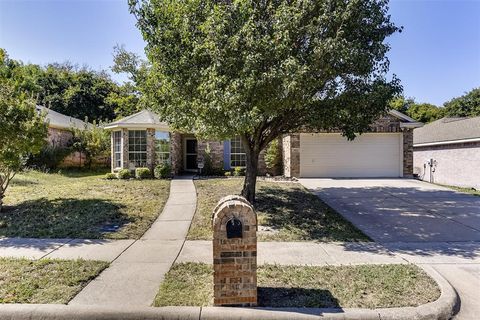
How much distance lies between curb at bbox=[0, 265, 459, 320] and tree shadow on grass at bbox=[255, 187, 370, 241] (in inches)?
130

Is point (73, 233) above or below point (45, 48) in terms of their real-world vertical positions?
below

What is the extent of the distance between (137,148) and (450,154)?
1700 cm

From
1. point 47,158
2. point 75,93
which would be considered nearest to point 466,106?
point 47,158

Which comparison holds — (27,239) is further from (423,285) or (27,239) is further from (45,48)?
(45,48)

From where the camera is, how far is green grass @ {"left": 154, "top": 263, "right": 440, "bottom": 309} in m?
4.14

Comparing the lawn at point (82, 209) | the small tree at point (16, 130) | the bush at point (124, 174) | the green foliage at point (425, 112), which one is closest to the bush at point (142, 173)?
the bush at point (124, 174)

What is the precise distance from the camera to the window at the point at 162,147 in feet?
53.0

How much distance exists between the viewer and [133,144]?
16.0 meters

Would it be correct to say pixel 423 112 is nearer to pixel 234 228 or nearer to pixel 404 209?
pixel 404 209

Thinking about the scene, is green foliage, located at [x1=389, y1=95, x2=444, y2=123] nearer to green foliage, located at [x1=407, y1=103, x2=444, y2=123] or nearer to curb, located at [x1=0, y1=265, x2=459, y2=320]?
green foliage, located at [x1=407, y1=103, x2=444, y2=123]

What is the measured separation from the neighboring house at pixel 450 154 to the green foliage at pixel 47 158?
73.2 ft

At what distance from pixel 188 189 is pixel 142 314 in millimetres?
8859

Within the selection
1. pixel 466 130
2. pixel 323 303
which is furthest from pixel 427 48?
pixel 323 303

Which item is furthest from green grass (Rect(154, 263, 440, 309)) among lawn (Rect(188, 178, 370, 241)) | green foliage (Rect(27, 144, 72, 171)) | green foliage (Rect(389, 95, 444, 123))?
green foliage (Rect(389, 95, 444, 123))
